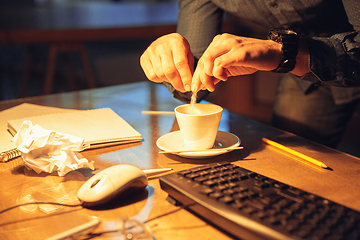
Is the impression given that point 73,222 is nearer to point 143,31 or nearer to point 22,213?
point 22,213

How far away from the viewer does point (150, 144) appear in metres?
0.74

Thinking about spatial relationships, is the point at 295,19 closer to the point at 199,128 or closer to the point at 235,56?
the point at 235,56

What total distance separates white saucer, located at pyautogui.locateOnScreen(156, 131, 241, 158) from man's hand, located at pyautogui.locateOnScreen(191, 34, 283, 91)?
0.13 meters

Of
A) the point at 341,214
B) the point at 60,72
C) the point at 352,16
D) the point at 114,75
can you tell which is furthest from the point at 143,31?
the point at 341,214

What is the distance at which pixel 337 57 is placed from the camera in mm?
725

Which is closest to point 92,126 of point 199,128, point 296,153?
point 199,128

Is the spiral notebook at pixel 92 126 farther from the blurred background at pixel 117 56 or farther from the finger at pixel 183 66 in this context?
the blurred background at pixel 117 56

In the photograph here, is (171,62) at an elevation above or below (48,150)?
above

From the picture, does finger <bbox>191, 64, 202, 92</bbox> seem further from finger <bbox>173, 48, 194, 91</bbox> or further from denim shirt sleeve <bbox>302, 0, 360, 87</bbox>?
denim shirt sleeve <bbox>302, 0, 360, 87</bbox>

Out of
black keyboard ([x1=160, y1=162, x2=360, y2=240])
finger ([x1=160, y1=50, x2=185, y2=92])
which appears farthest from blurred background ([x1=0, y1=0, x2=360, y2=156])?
black keyboard ([x1=160, y1=162, x2=360, y2=240])

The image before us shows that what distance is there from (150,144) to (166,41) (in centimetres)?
26

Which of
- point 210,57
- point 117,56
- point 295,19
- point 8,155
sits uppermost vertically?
point 295,19

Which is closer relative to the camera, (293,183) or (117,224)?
(117,224)

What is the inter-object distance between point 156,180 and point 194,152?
0.10 m
